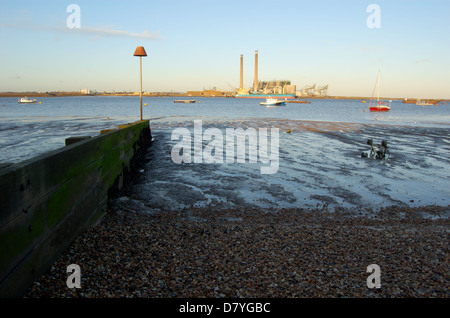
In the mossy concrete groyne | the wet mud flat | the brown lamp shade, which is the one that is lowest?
the wet mud flat

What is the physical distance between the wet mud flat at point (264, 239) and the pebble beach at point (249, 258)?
0.02 meters

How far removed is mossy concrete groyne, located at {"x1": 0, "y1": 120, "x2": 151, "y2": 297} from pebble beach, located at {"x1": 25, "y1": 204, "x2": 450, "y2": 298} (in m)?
0.25

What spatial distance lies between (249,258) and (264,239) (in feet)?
3.28

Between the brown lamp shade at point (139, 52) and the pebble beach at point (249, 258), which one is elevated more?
the brown lamp shade at point (139, 52)

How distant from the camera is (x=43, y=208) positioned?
4512 millimetres

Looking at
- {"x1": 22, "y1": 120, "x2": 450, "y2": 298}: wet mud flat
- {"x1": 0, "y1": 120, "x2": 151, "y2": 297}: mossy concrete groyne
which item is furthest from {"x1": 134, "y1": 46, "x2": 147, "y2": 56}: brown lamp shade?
{"x1": 0, "y1": 120, "x2": 151, "y2": 297}: mossy concrete groyne

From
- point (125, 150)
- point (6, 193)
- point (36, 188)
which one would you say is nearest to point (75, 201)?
point (36, 188)

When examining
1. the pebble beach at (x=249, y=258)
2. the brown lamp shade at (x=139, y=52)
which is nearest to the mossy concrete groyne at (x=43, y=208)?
the pebble beach at (x=249, y=258)

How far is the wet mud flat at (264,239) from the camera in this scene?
4445 millimetres

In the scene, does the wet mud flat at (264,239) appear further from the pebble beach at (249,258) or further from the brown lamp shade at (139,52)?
the brown lamp shade at (139,52)

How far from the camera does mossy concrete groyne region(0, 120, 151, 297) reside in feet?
12.0

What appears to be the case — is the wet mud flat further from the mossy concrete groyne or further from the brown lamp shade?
the brown lamp shade

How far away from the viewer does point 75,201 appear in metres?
5.78
